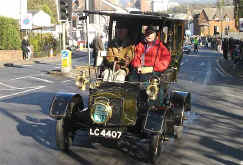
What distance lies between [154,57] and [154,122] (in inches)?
61.8

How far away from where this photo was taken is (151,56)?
746cm

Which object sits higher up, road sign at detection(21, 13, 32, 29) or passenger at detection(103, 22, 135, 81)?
road sign at detection(21, 13, 32, 29)

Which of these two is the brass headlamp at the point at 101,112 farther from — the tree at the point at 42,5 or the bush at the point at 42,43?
the tree at the point at 42,5

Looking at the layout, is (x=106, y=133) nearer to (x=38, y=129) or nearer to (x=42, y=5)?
(x=38, y=129)

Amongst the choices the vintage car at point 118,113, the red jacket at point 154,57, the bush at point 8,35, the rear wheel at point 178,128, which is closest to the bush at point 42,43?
the bush at point 8,35

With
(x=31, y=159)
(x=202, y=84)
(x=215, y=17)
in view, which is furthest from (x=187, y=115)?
(x=215, y=17)

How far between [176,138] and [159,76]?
4.74ft

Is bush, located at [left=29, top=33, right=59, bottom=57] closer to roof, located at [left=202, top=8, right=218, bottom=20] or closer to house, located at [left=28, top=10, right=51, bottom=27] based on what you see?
house, located at [left=28, top=10, right=51, bottom=27]

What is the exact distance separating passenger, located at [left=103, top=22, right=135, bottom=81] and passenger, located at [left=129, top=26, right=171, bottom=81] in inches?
6.6

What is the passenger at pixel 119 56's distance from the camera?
7285 millimetres

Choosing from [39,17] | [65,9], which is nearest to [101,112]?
[65,9]

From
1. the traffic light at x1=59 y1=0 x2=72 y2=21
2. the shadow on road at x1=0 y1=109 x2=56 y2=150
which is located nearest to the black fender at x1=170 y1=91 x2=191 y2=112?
the shadow on road at x1=0 y1=109 x2=56 y2=150

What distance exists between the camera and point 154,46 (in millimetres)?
7418

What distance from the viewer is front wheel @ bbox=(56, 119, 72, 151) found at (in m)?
6.74
